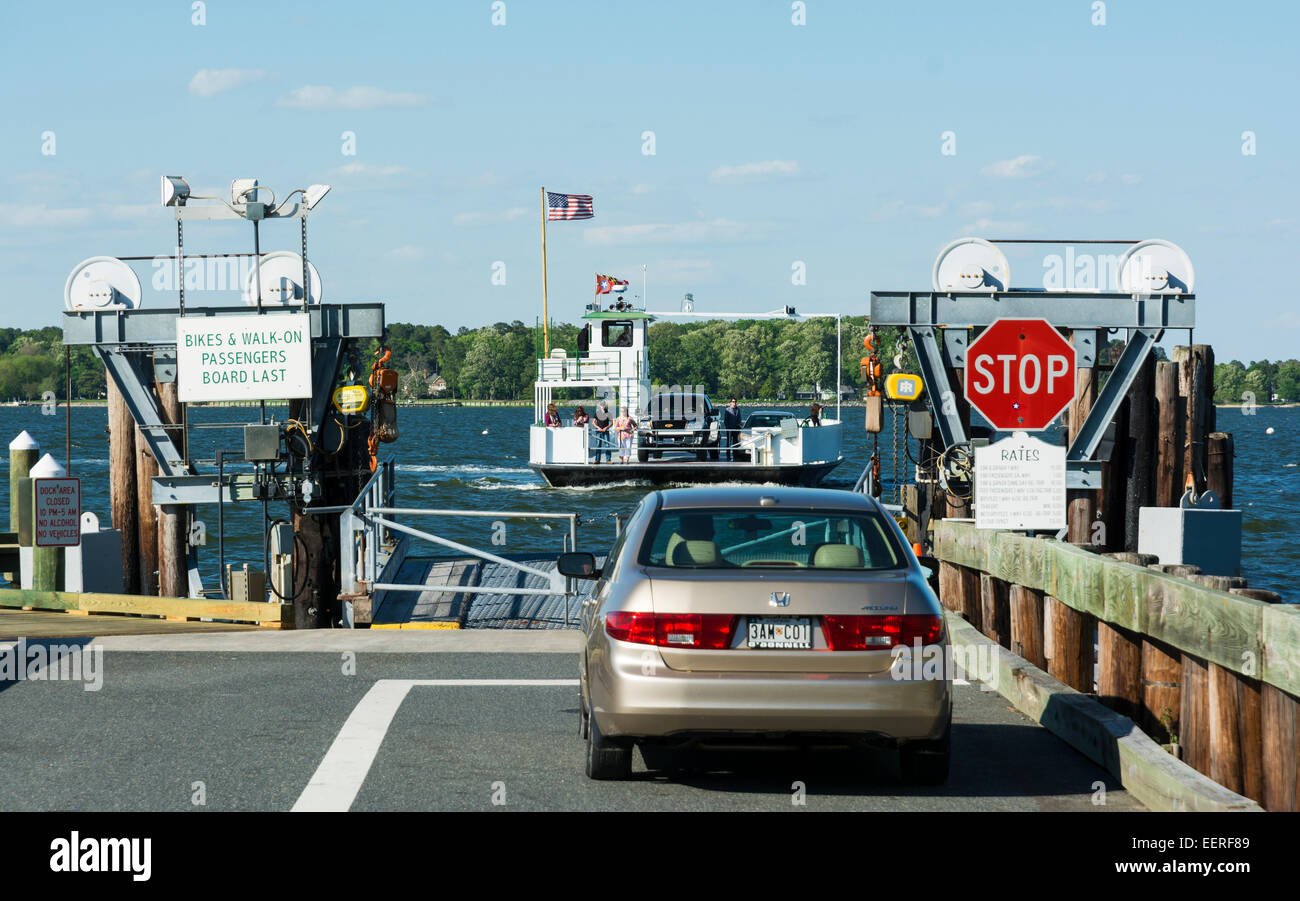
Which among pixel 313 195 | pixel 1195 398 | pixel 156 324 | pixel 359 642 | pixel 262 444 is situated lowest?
pixel 359 642

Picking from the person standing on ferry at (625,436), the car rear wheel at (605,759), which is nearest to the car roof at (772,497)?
the car rear wheel at (605,759)

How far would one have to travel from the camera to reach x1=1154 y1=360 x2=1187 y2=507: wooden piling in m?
24.5

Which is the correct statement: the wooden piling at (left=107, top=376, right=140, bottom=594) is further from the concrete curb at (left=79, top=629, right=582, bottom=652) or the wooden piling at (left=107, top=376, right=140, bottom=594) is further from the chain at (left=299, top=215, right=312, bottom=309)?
the concrete curb at (left=79, top=629, right=582, bottom=652)

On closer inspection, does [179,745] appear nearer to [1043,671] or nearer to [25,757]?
[25,757]

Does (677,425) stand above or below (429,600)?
above

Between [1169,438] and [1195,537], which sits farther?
[1169,438]

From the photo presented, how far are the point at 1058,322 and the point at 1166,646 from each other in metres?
11.4

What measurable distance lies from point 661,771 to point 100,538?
1202 cm

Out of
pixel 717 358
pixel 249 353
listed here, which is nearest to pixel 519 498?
pixel 249 353

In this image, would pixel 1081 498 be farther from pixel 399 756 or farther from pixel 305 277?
pixel 399 756

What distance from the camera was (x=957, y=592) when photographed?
41.9 feet

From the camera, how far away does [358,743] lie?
26.7 feet

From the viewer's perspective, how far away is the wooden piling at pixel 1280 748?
19.7 feet
